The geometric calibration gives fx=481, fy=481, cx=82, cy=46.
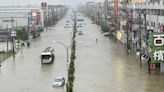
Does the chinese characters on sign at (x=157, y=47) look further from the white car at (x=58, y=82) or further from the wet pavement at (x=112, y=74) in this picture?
the white car at (x=58, y=82)

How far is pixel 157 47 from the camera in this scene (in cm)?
2495

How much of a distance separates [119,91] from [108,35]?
3624 cm

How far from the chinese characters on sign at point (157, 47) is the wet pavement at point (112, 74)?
97 cm

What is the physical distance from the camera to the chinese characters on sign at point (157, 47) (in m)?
24.8

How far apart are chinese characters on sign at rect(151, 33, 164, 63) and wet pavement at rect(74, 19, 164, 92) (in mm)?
973

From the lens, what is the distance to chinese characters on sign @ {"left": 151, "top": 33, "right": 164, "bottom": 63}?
81.5 feet

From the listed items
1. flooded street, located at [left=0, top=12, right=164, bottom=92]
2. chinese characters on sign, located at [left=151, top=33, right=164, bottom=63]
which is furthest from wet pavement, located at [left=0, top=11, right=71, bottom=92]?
chinese characters on sign, located at [left=151, top=33, right=164, bottom=63]

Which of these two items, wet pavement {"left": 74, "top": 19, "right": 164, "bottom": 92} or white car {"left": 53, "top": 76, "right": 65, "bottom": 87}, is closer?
wet pavement {"left": 74, "top": 19, "right": 164, "bottom": 92}

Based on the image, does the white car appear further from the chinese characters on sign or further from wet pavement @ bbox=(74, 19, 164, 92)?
the chinese characters on sign

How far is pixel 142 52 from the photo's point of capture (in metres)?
32.4

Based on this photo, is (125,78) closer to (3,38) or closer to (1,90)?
(1,90)

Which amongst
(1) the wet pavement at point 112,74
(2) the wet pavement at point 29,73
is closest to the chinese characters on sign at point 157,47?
(1) the wet pavement at point 112,74

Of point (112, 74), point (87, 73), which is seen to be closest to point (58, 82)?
point (87, 73)

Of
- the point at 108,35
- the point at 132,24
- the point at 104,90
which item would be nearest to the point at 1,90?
the point at 104,90
